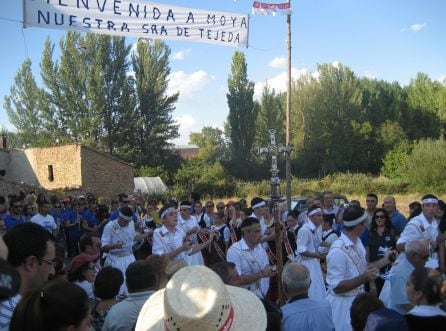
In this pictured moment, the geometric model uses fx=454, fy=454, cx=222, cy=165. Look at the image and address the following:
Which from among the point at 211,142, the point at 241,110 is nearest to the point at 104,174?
the point at 241,110

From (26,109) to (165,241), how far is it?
48019 millimetres

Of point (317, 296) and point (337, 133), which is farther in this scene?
point (337, 133)

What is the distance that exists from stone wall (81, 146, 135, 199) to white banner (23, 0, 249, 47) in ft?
75.0

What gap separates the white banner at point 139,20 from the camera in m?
7.57

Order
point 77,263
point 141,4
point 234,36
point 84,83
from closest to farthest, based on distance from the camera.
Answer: point 77,263 < point 141,4 < point 234,36 < point 84,83

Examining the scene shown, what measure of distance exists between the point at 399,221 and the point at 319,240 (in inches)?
76.9

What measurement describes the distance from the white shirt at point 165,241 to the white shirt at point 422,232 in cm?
326

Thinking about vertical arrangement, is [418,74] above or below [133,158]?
above

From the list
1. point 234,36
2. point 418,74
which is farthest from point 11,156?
point 418,74

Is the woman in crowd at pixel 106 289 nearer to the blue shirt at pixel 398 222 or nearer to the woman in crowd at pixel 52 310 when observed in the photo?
the woman in crowd at pixel 52 310

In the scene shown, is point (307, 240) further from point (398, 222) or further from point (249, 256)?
point (398, 222)

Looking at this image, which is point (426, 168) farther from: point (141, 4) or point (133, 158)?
point (141, 4)

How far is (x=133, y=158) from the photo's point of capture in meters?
47.8

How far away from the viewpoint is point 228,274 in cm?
419
